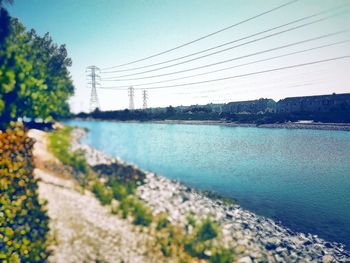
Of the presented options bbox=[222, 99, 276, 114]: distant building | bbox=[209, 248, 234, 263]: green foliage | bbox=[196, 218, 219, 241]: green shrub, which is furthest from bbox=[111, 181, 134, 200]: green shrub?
bbox=[222, 99, 276, 114]: distant building

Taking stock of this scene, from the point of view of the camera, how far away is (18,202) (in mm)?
4988

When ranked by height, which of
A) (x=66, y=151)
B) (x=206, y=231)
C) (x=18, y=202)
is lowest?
(x=206, y=231)

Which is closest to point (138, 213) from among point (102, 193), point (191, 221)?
point (102, 193)

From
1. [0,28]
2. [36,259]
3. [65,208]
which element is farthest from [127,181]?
[0,28]

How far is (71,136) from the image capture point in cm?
581

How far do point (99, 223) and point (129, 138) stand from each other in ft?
8.50

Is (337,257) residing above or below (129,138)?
below

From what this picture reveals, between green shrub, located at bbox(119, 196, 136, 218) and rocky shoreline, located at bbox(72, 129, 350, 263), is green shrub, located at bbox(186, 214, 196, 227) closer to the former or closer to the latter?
rocky shoreline, located at bbox(72, 129, 350, 263)

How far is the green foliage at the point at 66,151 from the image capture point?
5.77 metres

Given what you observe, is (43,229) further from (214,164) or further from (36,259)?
(214,164)

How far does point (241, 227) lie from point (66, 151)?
29.4 ft

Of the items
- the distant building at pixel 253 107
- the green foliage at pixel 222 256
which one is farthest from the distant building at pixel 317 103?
the green foliage at pixel 222 256

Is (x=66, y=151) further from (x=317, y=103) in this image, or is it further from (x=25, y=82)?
(x=317, y=103)

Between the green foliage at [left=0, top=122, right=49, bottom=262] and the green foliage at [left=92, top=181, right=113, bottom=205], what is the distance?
154cm
